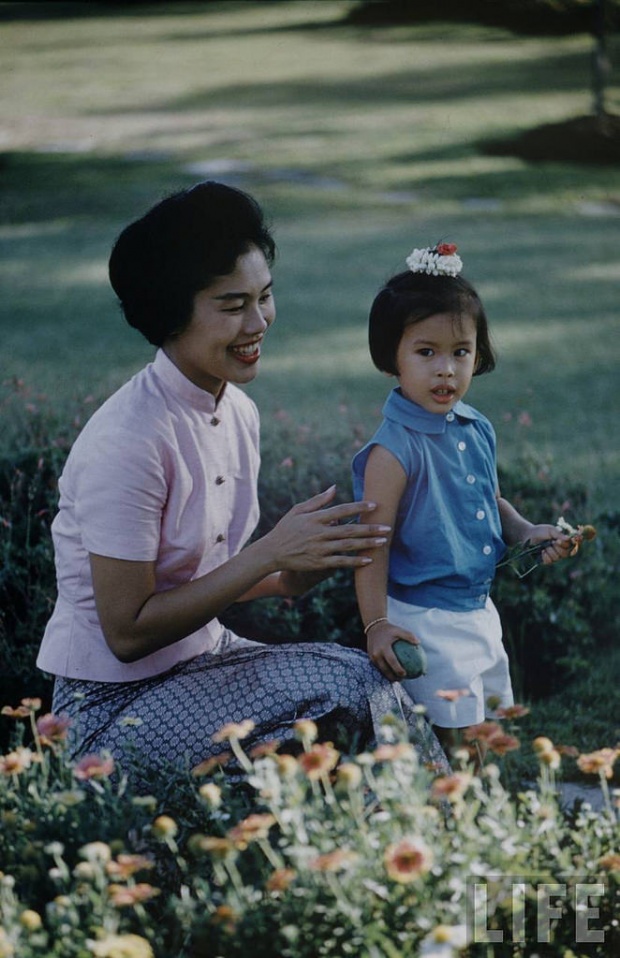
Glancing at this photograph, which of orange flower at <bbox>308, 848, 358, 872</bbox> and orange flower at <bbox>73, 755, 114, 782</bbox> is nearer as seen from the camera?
orange flower at <bbox>308, 848, 358, 872</bbox>

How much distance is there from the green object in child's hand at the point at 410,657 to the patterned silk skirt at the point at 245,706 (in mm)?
79

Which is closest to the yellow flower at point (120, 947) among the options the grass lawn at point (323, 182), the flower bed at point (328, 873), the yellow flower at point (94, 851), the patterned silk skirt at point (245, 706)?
the flower bed at point (328, 873)

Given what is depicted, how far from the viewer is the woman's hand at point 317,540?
2455mm

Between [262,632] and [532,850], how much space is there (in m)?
1.65

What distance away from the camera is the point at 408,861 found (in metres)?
1.76

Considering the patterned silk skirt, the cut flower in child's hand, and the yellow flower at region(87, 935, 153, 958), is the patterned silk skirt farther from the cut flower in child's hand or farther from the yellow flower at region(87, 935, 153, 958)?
the yellow flower at region(87, 935, 153, 958)

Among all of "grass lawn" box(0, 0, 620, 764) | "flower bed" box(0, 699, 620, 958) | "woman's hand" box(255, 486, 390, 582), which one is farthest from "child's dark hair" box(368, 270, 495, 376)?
"grass lawn" box(0, 0, 620, 764)

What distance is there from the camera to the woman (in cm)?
252

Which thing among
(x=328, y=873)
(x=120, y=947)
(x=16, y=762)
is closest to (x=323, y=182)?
(x=16, y=762)

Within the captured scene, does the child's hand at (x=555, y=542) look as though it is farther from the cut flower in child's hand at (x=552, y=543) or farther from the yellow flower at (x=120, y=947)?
the yellow flower at (x=120, y=947)

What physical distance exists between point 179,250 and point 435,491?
0.69 meters

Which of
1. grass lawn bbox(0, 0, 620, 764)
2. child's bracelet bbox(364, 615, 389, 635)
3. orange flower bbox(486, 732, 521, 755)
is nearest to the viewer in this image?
orange flower bbox(486, 732, 521, 755)

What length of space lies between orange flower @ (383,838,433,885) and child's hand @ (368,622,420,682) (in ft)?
2.41

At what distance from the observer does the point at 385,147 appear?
8.04 metres
